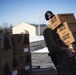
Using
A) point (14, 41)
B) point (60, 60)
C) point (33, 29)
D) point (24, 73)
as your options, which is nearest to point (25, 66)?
point (24, 73)

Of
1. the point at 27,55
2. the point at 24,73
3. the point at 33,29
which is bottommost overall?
the point at 24,73

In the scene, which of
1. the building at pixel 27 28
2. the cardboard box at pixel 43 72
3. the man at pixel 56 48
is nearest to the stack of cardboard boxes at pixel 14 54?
the cardboard box at pixel 43 72

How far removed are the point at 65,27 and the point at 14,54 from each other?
1.31 meters

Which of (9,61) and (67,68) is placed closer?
(67,68)

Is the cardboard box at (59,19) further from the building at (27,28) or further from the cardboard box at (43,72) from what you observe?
the building at (27,28)

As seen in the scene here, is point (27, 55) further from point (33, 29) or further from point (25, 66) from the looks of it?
point (33, 29)

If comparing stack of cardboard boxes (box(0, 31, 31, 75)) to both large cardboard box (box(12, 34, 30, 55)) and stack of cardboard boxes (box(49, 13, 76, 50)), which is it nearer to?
large cardboard box (box(12, 34, 30, 55))

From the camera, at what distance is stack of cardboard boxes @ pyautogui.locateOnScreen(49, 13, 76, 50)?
17.6 feet

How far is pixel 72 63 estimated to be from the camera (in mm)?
5215

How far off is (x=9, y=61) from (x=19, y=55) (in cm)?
64

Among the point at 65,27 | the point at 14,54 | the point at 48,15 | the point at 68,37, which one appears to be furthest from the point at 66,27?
the point at 14,54

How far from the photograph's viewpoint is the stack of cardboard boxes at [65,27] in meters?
5.37

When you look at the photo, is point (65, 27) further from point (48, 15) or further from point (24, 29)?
point (24, 29)

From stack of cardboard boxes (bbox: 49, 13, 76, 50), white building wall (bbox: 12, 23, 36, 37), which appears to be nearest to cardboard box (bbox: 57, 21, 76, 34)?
stack of cardboard boxes (bbox: 49, 13, 76, 50)
